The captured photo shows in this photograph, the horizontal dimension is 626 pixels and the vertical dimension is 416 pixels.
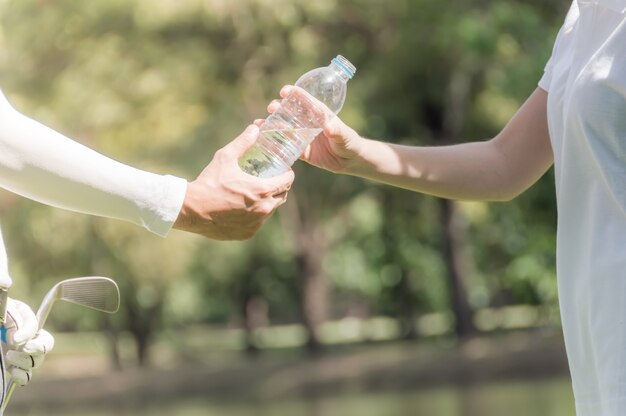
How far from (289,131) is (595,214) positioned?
78cm

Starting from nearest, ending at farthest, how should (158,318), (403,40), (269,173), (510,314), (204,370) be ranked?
(269,173)
(403,40)
(204,370)
(158,318)
(510,314)

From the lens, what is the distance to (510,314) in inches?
1719

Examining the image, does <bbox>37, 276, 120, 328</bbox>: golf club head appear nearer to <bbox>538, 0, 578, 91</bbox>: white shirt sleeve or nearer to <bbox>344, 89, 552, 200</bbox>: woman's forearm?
<bbox>344, 89, 552, 200</bbox>: woman's forearm

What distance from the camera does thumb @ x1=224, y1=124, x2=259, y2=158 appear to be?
7.96ft

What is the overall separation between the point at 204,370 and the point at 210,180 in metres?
24.5

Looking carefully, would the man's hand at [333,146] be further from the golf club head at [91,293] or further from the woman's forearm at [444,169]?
the golf club head at [91,293]

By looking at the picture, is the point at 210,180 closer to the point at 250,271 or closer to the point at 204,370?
the point at 204,370

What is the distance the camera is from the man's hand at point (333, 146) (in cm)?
261

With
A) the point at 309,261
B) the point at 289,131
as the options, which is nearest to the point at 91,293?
the point at 289,131

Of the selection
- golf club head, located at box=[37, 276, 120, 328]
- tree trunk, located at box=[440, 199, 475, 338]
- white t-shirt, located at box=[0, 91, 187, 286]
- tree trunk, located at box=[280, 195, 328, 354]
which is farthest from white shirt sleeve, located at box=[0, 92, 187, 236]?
tree trunk, located at box=[440, 199, 475, 338]

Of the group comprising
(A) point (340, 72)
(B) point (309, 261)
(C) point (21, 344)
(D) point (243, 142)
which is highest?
(B) point (309, 261)

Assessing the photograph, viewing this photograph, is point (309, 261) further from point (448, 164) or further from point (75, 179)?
point (75, 179)

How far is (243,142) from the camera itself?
246 cm

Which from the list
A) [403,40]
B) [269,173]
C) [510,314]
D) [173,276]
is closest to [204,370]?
[173,276]
